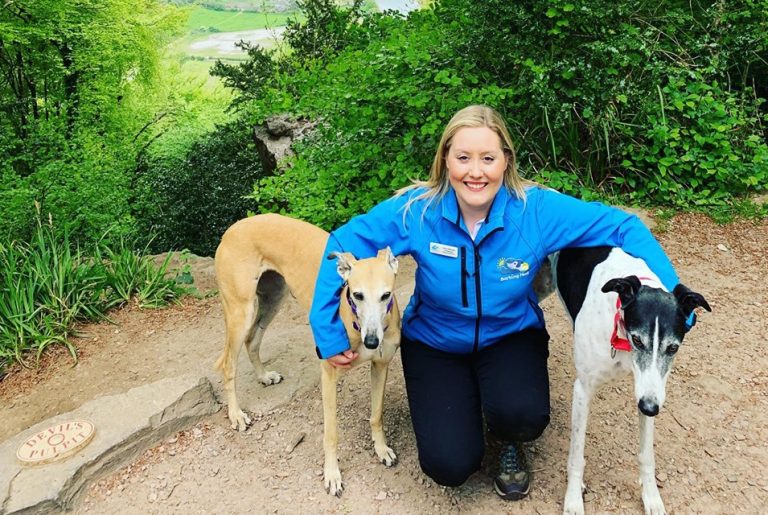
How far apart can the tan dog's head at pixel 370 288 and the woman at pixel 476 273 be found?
0.12 meters

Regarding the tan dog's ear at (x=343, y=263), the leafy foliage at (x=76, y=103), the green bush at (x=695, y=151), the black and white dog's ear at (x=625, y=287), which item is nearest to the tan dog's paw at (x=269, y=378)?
the tan dog's ear at (x=343, y=263)

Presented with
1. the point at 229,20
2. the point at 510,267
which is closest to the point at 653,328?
the point at 510,267

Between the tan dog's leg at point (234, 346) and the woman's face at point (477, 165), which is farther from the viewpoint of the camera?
the tan dog's leg at point (234, 346)

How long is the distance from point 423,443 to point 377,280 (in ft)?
2.69

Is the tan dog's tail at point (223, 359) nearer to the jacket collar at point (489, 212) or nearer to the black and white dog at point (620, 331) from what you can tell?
A: the jacket collar at point (489, 212)

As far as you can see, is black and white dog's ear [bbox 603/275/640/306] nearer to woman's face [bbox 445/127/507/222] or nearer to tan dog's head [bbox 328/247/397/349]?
woman's face [bbox 445/127/507/222]

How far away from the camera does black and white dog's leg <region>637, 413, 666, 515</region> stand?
8.04ft

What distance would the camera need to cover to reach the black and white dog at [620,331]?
2025 mm

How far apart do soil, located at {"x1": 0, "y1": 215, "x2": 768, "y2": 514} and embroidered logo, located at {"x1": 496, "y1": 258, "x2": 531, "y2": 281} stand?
3.35 ft

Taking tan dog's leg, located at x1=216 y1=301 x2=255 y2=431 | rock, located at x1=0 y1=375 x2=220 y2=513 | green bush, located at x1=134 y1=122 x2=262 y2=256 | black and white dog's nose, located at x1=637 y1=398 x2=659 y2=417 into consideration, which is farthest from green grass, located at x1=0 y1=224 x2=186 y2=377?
black and white dog's nose, located at x1=637 y1=398 x2=659 y2=417

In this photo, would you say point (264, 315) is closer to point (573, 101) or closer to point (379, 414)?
point (379, 414)

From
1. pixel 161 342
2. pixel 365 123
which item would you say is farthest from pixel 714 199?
pixel 161 342

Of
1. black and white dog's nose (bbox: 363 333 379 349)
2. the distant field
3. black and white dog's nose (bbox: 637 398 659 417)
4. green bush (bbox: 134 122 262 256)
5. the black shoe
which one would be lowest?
green bush (bbox: 134 122 262 256)

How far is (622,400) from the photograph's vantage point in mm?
3223
